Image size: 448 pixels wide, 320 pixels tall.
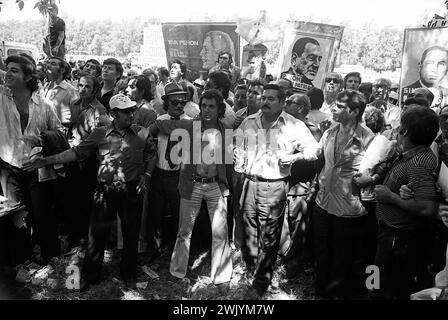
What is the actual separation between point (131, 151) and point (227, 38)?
6.65 m

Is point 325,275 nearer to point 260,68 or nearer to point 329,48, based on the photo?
point 329,48

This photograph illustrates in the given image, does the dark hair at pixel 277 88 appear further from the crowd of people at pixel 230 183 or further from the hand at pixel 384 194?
the hand at pixel 384 194

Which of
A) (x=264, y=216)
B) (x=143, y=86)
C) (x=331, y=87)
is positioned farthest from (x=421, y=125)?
(x=143, y=86)

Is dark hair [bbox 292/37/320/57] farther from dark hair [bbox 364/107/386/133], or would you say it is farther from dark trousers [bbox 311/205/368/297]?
dark trousers [bbox 311/205/368/297]

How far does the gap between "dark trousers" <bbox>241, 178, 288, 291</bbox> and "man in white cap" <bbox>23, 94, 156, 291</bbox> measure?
3.66 ft

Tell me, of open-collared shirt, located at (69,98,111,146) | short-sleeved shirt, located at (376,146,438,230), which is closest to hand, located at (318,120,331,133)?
short-sleeved shirt, located at (376,146,438,230)

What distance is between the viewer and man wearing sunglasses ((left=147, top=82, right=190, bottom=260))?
13.7ft

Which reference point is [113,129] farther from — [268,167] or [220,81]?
[220,81]

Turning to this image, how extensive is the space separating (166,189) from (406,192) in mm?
2504

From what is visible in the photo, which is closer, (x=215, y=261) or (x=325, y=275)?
(x=325, y=275)

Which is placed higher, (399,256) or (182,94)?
(182,94)

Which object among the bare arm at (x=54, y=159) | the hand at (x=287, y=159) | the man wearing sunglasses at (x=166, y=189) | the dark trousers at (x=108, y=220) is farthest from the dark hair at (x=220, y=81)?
the bare arm at (x=54, y=159)

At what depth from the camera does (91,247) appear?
379 cm

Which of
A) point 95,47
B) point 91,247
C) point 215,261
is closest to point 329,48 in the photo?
point 215,261
